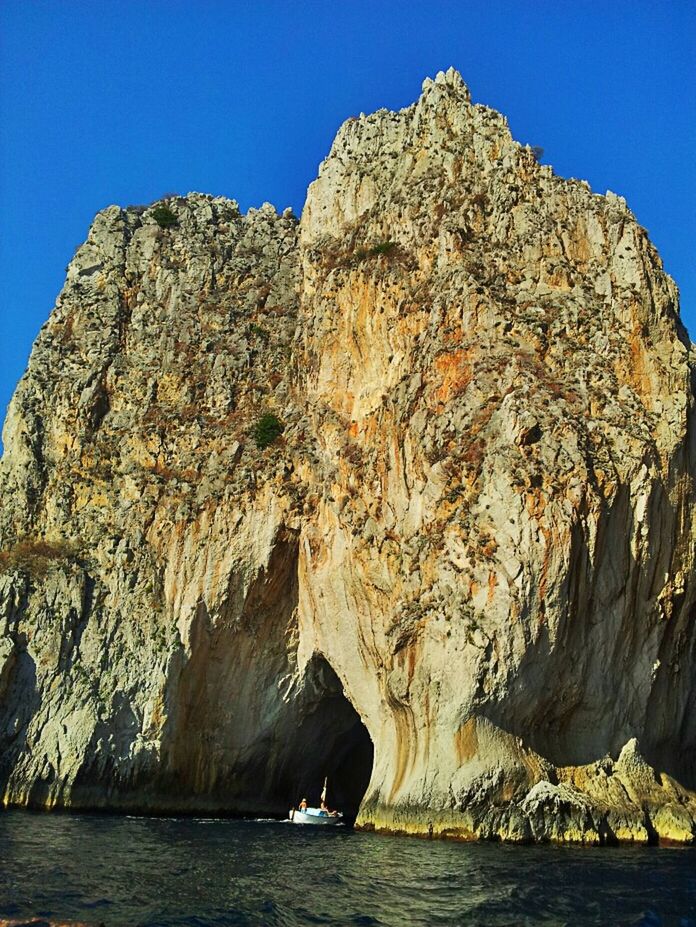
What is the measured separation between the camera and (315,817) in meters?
41.8

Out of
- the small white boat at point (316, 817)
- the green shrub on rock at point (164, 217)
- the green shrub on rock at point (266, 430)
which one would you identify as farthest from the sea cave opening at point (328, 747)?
the green shrub on rock at point (164, 217)

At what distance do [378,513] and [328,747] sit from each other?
46.5 feet

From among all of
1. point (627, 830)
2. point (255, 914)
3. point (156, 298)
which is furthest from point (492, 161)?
point (255, 914)

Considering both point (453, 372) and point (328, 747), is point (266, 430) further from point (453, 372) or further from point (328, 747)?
point (328, 747)

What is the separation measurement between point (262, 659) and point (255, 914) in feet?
83.9

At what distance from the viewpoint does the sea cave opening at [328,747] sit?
44.4m

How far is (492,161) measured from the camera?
48.5 metres

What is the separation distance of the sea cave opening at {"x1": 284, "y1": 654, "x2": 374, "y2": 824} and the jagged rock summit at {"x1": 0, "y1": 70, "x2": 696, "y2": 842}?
0.18 m

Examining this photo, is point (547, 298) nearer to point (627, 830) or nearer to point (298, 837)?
point (627, 830)

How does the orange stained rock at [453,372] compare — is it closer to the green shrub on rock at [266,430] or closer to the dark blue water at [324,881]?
the green shrub on rock at [266,430]

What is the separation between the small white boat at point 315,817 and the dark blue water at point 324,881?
8586 mm

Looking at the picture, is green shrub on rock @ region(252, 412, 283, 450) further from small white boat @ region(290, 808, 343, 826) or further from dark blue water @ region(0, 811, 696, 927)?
dark blue water @ region(0, 811, 696, 927)

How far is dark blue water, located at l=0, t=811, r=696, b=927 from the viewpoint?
1883 centimetres

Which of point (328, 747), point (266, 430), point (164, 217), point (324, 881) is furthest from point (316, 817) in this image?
point (164, 217)
